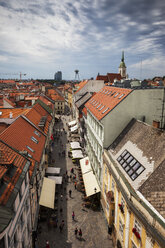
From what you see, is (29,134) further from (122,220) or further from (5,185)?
(122,220)

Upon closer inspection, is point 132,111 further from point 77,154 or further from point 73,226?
point 77,154

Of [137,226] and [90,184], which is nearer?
[137,226]

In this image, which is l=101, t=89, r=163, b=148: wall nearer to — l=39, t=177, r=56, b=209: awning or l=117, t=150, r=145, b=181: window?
l=117, t=150, r=145, b=181: window

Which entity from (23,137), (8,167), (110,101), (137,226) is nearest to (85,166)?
(23,137)

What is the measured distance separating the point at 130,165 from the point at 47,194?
15.4m

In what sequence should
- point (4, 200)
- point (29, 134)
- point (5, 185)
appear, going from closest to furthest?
point (4, 200) < point (5, 185) < point (29, 134)

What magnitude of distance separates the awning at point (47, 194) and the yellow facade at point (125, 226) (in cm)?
925

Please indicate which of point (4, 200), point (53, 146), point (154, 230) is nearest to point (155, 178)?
point (154, 230)

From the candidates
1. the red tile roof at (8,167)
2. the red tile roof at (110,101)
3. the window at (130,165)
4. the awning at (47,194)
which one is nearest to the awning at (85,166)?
the awning at (47,194)

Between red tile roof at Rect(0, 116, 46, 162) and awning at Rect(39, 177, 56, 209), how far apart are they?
557cm

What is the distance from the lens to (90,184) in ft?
103

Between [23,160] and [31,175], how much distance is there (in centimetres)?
261

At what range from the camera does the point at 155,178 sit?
15.4m

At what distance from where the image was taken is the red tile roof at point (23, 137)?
85.1ft
